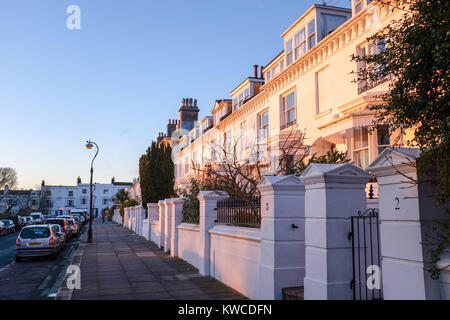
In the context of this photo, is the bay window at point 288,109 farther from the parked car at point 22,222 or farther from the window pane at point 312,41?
the parked car at point 22,222

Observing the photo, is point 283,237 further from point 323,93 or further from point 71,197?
point 71,197

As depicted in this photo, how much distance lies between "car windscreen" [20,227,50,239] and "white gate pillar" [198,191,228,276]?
8.82 m

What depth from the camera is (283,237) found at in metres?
6.93

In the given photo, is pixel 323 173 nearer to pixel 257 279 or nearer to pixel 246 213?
pixel 257 279

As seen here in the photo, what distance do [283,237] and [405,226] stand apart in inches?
111

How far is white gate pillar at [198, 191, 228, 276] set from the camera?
11109 mm

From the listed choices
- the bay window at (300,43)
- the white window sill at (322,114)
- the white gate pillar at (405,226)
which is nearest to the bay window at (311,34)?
the bay window at (300,43)

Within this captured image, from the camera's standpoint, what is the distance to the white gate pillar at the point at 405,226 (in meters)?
4.17

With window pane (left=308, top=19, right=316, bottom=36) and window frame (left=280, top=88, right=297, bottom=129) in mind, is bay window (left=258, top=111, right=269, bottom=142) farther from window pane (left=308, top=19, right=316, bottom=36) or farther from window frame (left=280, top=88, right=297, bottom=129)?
window pane (left=308, top=19, right=316, bottom=36)

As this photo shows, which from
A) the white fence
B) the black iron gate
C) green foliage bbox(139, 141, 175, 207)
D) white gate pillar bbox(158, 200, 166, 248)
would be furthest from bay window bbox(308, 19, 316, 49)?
green foliage bbox(139, 141, 175, 207)

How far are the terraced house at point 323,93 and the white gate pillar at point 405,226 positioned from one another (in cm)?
618

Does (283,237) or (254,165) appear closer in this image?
(283,237)

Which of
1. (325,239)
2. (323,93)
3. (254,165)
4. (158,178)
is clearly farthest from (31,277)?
(158,178)

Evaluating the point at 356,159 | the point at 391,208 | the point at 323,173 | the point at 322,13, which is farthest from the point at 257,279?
the point at 322,13
